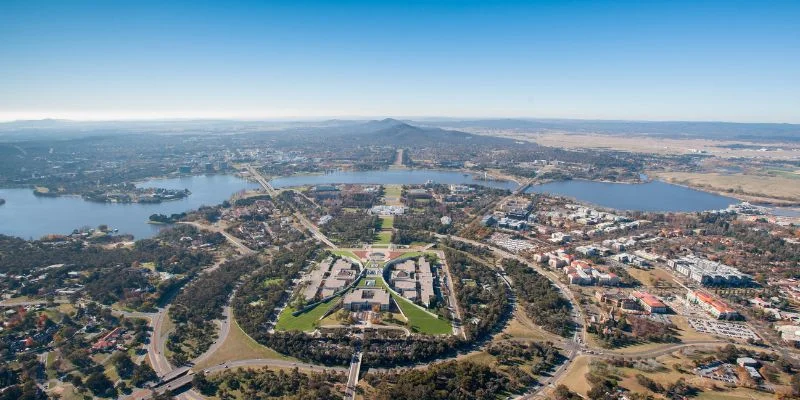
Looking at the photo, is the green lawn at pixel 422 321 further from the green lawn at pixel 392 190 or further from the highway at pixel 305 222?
the green lawn at pixel 392 190

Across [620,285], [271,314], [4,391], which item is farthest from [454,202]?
[4,391]

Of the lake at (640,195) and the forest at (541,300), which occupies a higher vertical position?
the lake at (640,195)

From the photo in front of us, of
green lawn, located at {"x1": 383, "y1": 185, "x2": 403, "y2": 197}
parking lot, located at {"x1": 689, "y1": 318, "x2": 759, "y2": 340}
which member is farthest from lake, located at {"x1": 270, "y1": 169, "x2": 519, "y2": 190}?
parking lot, located at {"x1": 689, "y1": 318, "x2": 759, "y2": 340}

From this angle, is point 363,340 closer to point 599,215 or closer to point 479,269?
point 479,269

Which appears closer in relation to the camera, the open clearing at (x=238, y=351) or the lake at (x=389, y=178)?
the open clearing at (x=238, y=351)

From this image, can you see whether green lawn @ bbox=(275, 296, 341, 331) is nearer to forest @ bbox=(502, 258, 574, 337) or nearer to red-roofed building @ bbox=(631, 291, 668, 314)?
forest @ bbox=(502, 258, 574, 337)

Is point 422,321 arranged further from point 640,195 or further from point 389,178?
point 389,178

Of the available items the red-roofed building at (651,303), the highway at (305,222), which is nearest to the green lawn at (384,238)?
the highway at (305,222)
